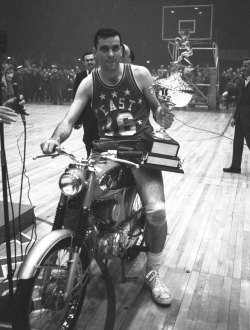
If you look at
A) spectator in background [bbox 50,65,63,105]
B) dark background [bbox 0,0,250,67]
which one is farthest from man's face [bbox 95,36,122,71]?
dark background [bbox 0,0,250,67]

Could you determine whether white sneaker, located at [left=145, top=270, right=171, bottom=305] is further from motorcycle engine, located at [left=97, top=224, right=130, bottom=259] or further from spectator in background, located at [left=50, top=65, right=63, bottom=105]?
spectator in background, located at [left=50, top=65, right=63, bottom=105]

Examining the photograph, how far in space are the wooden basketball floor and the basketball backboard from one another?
12.7 meters

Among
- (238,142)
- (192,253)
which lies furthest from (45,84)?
(192,253)

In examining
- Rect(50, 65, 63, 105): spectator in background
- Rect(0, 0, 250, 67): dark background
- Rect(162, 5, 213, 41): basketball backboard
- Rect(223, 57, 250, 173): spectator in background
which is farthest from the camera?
Rect(0, 0, 250, 67): dark background

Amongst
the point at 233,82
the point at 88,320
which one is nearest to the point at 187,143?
the point at 88,320

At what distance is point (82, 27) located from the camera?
64.5 ft

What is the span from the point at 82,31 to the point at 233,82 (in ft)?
30.5

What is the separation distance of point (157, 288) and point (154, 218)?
1.51 feet

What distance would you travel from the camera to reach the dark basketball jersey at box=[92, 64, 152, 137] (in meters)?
2.39

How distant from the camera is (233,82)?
1409 cm

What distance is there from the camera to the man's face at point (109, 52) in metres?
2.27

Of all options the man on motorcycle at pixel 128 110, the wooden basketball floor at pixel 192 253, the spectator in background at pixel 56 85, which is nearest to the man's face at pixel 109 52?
the man on motorcycle at pixel 128 110

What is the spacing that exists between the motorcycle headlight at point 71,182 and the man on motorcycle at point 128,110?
593 mm

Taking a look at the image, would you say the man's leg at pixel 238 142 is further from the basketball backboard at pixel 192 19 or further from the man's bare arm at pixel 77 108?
the basketball backboard at pixel 192 19
